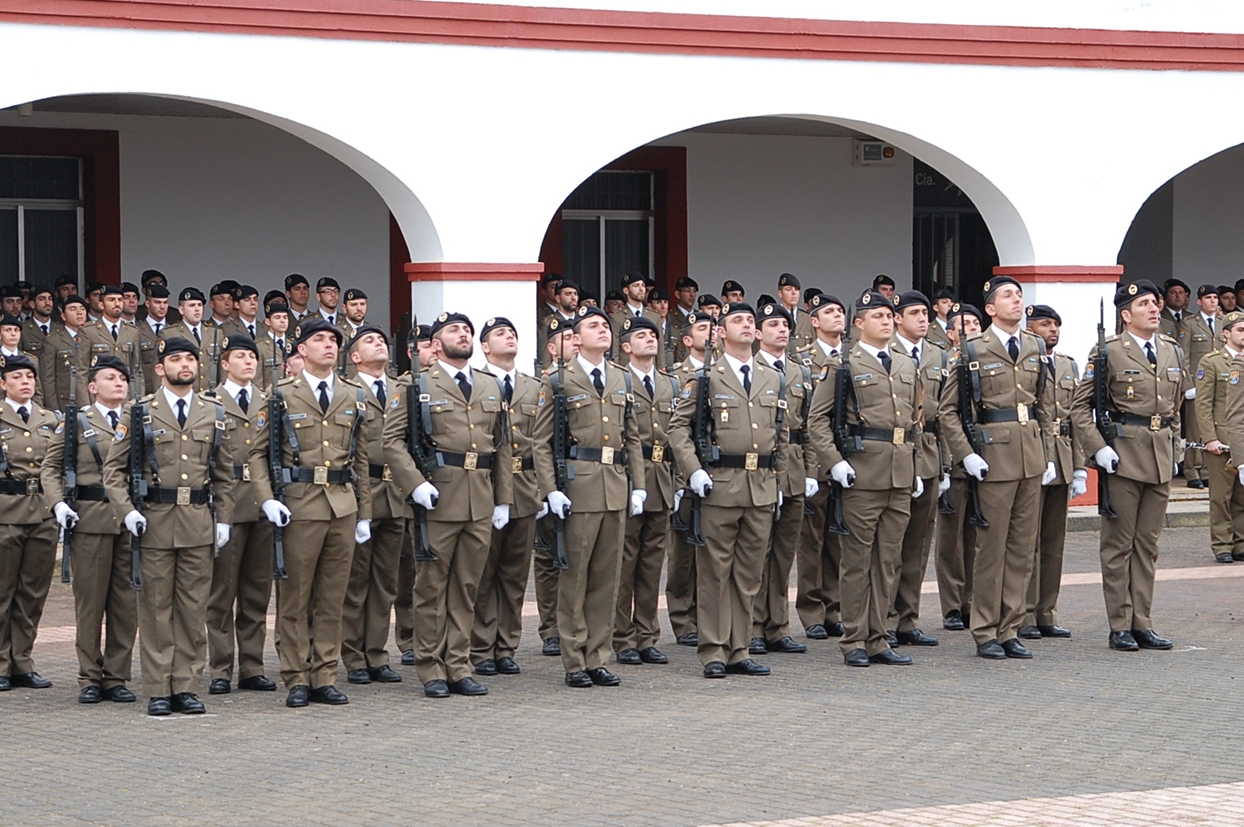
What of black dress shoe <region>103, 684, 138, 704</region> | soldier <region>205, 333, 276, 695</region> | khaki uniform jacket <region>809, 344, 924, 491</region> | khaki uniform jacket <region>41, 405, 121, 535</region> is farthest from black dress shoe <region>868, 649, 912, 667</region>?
khaki uniform jacket <region>41, 405, 121, 535</region>

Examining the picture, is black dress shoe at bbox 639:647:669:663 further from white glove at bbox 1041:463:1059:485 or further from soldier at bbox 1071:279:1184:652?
soldier at bbox 1071:279:1184:652

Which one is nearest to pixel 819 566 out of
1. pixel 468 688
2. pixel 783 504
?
pixel 783 504

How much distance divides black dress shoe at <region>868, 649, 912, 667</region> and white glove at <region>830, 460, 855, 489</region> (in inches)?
33.6

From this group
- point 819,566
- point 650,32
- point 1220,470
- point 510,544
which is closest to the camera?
point 510,544

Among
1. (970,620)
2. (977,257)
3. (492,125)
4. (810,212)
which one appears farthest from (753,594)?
(977,257)

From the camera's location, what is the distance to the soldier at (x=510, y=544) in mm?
9445

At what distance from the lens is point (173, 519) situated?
8.52 meters

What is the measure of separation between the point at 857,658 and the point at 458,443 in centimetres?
224

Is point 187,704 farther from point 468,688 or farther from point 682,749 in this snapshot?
point 682,749

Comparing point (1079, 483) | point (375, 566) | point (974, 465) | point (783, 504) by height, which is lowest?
point (375, 566)

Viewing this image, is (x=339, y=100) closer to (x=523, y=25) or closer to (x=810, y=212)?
(x=523, y=25)

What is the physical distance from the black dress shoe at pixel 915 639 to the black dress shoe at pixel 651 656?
4.37 feet

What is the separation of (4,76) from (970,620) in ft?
23.0

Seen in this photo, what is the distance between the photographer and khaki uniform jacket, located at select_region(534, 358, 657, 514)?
9.23m
